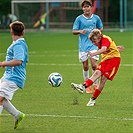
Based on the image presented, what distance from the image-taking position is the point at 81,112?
1122cm

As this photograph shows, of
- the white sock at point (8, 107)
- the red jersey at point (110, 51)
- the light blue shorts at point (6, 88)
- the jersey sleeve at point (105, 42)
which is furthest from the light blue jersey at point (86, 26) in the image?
the light blue shorts at point (6, 88)

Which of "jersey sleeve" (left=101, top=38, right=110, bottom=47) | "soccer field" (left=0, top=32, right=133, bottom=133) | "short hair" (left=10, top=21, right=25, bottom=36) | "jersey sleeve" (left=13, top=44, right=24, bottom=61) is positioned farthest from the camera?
"jersey sleeve" (left=101, top=38, right=110, bottom=47)

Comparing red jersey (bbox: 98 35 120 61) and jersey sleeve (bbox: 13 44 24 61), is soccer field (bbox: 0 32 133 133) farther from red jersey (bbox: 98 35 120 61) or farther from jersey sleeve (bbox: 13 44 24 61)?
jersey sleeve (bbox: 13 44 24 61)

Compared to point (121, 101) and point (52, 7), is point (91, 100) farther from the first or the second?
point (52, 7)

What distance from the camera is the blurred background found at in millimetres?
41875

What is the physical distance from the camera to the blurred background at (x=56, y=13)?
41.9 m

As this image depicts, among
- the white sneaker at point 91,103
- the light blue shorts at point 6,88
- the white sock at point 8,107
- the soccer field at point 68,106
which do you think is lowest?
the soccer field at point 68,106

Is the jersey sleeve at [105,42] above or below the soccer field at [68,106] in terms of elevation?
above

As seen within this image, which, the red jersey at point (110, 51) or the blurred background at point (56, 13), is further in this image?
the blurred background at point (56, 13)

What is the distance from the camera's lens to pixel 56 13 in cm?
4350

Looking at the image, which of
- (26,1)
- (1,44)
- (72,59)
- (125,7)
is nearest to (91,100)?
(72,59)

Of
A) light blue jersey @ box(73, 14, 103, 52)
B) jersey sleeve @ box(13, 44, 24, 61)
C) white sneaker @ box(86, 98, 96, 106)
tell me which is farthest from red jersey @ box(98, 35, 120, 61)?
jersey sleeve @ box(13, 44, 24, 61)

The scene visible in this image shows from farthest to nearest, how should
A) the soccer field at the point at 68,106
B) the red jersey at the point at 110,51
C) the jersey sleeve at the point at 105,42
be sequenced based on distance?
1. the red jersey at the point at 110,51
2. the jersey sleeve at the point at 105,42
3. the soccer field at the point at 68,106

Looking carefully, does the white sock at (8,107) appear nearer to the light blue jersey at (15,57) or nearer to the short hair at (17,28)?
the light blue jersey at (15,57)
